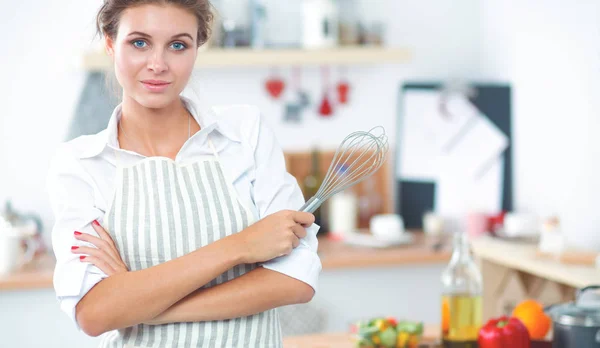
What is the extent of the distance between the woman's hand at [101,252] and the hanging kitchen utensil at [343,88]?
245cm

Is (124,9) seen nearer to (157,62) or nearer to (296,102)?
(157,62)

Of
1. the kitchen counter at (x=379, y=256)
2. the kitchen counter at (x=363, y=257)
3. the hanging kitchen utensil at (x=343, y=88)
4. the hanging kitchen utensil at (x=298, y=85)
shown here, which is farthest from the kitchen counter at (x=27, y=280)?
the hanging kitchen utensil at (x=343, y=88)

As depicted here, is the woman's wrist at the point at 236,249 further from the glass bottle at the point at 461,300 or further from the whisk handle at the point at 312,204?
the glass bottle at the point at 461,300

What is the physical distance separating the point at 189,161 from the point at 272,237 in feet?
0.77

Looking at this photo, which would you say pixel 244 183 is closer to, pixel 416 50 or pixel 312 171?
pixel 312 171

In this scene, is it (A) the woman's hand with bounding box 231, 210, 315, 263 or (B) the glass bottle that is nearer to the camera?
(A) the woman's hand with bounding box 231, 210, 315, 263

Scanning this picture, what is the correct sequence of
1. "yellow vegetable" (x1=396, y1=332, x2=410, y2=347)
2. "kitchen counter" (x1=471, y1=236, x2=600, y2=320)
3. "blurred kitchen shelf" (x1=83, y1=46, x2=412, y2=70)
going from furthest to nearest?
"blurred kitchen shelf" (x1=83, y1=46, x2=412, y2=70)
"kitchen counter" (x1=471, y1=236, x2=600, y2=320)
"yellow vegetable" (x1=396, y1=332, x2=410, y2=347)

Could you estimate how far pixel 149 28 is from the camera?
142 centimetres

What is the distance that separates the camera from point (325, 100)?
3.82 m

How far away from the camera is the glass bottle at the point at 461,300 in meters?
2.10

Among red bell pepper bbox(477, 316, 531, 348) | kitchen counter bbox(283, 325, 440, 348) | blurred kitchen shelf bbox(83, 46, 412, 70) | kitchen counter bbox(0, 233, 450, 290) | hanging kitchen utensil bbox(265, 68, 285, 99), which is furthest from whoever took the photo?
hanging kitchen utensil bbox(265, 68, 285, 99)

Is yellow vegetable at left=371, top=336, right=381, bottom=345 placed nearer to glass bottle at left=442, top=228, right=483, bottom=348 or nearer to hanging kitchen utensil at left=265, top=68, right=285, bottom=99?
glass bottle at left=442, top=228, right=483, bottom=348

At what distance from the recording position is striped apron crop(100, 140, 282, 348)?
1.47 meters

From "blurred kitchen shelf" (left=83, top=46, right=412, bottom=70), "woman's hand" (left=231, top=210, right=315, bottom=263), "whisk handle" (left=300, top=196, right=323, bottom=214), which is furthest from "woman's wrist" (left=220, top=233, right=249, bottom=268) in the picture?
"blurred kitchen shelf" (left=83, top=46, right=412, bottom=70)
